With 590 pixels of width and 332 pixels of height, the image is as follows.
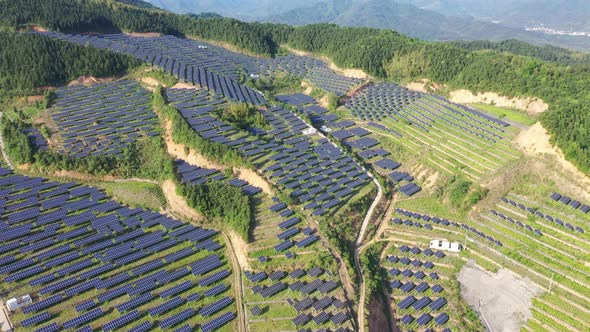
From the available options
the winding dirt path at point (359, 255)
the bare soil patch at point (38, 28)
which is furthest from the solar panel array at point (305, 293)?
the bare soil patch at point (38, 28)

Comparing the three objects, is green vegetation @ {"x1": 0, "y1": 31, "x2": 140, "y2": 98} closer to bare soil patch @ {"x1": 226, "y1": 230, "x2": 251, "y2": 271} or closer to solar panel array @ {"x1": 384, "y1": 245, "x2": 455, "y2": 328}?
bare soil patch @ {"x1": 226, "y1": 230, "x2": 251, "y2": 271}

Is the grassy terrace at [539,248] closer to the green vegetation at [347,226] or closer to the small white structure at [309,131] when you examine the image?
the green vegetation at [347,226]

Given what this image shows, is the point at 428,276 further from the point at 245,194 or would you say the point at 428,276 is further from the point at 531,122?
the point at 531,122

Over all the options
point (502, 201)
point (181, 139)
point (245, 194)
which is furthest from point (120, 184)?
point (502, 201)

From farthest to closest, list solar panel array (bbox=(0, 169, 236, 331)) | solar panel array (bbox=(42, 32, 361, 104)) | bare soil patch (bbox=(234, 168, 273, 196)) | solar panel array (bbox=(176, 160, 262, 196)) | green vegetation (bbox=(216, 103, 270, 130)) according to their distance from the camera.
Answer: solar panel array (bbox=(42, 32, 361, 104)), green vegetation (bbox=(216, 103, 270, 130)), solar panel array (bbox=(176, 160, 262, 196)), bare soil patch (bbox=(234, 168, 273, 196)), solar panel array (bbox=(0, 169, 236, 331))

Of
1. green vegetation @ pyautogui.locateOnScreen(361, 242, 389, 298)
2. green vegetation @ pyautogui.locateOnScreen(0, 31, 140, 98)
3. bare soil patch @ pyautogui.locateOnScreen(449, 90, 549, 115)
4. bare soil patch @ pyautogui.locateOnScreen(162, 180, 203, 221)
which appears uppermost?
green vegetation @ pyautogui.locateOnScreen(0, 31, 140, 98)

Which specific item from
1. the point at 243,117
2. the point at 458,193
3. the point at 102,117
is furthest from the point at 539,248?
the point at 102,117

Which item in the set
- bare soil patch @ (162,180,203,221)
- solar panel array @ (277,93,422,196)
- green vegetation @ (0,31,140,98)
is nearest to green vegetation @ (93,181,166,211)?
bare soil patch @ (162,180,203,221)

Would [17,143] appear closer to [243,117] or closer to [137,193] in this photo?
[137,193]
